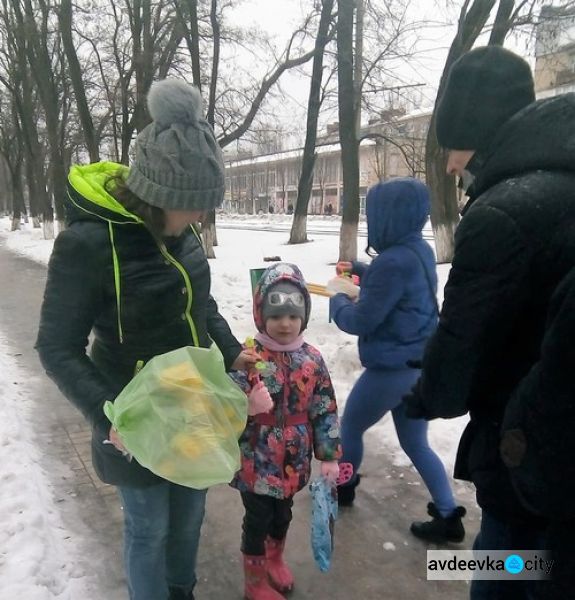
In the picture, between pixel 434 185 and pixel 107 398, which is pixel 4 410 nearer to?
pixel 107 398

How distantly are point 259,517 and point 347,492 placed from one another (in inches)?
37.3

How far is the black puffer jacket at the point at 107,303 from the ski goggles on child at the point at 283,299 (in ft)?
1.60

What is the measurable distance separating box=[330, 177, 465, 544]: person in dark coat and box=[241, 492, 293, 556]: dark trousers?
2.48 ft

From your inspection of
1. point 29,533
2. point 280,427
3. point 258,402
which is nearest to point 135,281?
point 258,402

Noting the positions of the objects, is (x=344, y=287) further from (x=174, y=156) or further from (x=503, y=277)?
(x=503, y=277)

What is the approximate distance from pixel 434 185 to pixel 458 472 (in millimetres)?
9591

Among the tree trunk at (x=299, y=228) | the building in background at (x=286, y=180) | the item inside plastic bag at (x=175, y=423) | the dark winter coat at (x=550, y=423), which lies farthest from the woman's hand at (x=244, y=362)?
the building in background at (x=286, y=180)

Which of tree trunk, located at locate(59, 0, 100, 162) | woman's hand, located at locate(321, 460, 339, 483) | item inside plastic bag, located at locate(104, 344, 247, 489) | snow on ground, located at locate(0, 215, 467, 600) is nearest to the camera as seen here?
item inside plastic bag, located at locate(104, 344, 247, 489)

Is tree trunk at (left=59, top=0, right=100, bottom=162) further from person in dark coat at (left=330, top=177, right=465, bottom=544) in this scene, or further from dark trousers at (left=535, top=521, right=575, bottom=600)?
dark trousers at (left=535, top=521, right=575, bottom=600)

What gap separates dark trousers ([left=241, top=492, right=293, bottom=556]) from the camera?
2303 millimetres

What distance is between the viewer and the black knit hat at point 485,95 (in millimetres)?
1512

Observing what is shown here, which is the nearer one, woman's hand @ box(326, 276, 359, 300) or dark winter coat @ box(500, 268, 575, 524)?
dark winter coat @ box(500, 268, 575, 524)

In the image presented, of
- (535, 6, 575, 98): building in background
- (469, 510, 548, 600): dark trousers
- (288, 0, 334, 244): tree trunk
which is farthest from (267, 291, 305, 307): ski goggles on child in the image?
(288, 0, 334, 244): tree trunk

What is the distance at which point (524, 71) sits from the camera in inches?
59.9
